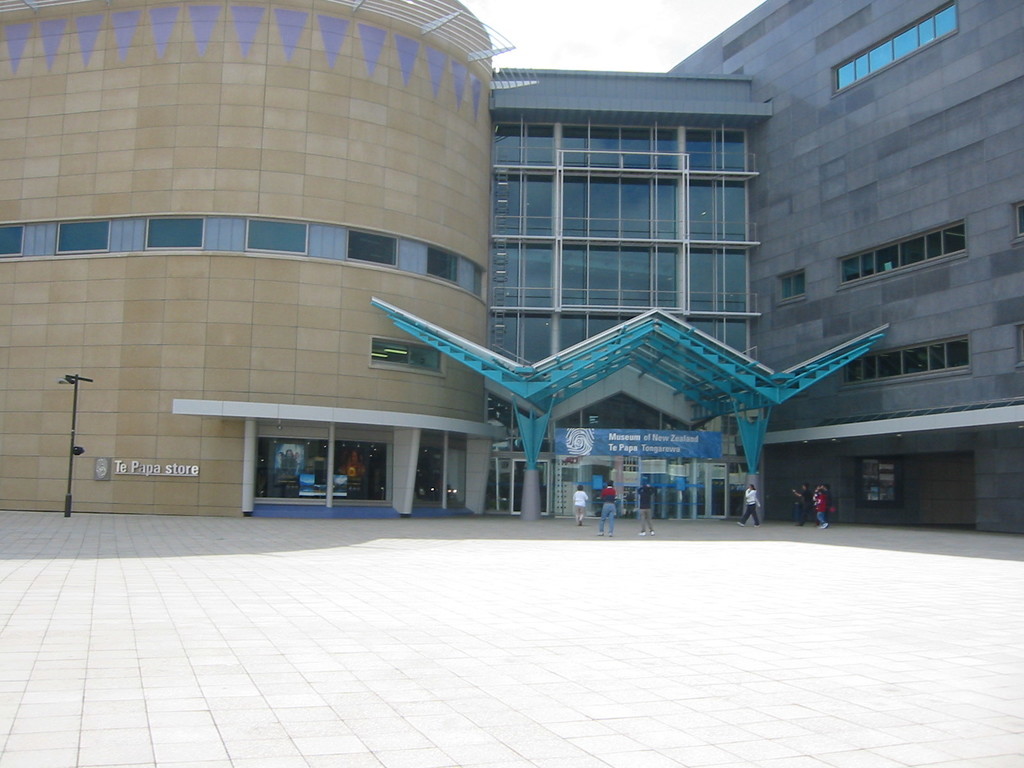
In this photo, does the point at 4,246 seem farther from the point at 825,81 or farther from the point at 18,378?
the point at 825,81

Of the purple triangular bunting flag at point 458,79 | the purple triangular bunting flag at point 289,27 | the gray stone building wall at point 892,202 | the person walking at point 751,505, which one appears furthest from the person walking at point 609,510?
the purple triangular bunting flag at point 289,27

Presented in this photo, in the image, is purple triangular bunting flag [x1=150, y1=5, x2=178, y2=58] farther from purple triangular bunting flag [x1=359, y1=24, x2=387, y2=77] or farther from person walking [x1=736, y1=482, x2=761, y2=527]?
person walking [x1=736, y1=482, x2=761, y2=527]

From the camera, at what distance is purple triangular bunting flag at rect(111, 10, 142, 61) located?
35.7 meters

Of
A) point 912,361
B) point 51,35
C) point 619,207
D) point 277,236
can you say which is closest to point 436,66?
point 277,236

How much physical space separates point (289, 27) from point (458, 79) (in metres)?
7.59

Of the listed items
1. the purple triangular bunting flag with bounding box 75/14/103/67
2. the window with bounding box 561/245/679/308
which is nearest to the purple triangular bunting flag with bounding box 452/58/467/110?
the window with bounding box 561/245/679/308

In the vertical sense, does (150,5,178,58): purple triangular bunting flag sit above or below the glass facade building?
above

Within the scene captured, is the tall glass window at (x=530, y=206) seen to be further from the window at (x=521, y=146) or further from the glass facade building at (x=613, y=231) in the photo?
the window at (x=521, y=146)

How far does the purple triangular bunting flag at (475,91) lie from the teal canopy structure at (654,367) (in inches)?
425

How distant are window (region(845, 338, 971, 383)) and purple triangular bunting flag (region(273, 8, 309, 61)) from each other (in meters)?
25.6

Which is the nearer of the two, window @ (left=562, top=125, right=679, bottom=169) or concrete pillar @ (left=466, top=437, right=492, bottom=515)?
concrete pillar @ (left=466, top=437, right=492, bottom=515)

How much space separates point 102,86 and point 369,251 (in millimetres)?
11633

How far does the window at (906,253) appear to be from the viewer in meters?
34.2

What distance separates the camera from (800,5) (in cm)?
4316
